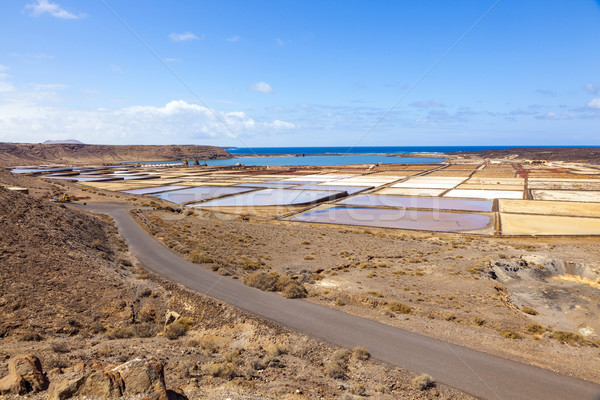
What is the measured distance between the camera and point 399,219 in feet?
151

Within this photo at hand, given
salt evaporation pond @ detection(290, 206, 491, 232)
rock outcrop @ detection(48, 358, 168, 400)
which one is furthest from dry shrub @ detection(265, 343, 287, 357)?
salt evaporation pond @ detection(290, 206, 491, 232)

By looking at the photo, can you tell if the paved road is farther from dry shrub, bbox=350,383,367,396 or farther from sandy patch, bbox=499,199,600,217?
sandy patch, bbox=499,199,600,217

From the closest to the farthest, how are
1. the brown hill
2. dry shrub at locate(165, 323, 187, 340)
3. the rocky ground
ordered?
the rocky ground
the brown hill
dry shrub at locate(165, 323, 187, 340)

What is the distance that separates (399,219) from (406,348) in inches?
1307

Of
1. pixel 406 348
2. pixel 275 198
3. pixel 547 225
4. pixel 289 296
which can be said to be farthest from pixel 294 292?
pixel 275 198

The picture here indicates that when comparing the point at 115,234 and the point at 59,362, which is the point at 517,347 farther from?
the point at 115,234

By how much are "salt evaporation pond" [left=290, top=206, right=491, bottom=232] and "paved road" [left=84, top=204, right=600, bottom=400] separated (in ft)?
82.8

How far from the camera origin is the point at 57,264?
19562mm

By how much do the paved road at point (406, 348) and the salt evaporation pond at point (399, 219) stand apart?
82.8 feet

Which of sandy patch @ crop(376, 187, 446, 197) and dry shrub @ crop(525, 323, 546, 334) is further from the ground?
sandy patch @ crop(376, 187, 446, 197)

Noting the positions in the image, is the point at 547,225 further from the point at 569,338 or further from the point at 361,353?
the point at 361,353

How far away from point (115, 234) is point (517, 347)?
32.2 meters

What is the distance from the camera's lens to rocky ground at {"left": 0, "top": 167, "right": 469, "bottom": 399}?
354 inches

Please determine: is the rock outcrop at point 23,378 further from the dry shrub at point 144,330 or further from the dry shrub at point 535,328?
the dry shrub at point 535,328
